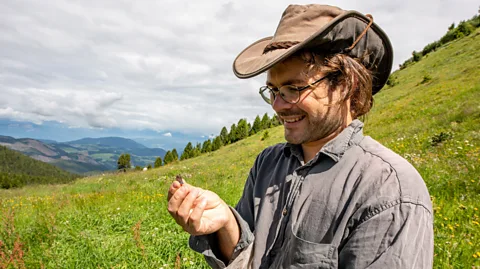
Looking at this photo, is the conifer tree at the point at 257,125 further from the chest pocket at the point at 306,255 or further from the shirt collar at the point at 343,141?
the chest pocket at the point at 306,255

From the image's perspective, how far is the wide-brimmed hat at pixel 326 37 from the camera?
5.23ft

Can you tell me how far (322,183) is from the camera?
1552 millimetres

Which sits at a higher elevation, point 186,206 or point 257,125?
point 257,125

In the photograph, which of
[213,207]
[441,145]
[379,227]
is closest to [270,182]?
[213,207]

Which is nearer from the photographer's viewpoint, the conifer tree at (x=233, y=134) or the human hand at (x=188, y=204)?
the human hand at (x=188, y=204)

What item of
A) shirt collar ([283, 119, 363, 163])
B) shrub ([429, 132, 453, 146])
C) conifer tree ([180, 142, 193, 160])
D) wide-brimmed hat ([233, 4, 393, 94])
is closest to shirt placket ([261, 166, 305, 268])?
shirt collar ([283, 119, 363, 163])

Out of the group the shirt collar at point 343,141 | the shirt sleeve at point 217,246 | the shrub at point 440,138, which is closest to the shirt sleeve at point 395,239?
the shirt collar at point 343,141

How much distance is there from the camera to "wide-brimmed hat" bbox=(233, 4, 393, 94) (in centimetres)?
159

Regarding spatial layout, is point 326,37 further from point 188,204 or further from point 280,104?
point 188,204

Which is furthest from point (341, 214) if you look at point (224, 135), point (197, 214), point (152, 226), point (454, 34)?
point (224, 135)

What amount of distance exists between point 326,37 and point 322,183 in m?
0.79

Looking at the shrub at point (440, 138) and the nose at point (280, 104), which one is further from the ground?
the nose at point (280, 104)

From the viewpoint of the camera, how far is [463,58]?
22.7 metres

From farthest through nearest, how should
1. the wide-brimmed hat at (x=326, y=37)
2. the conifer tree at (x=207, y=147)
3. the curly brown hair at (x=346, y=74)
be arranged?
the conifer tree at (x=207, y=147), the curly brown hair at (x=346, y=74), the wide-brimmed hat at (x=326, y=37)
